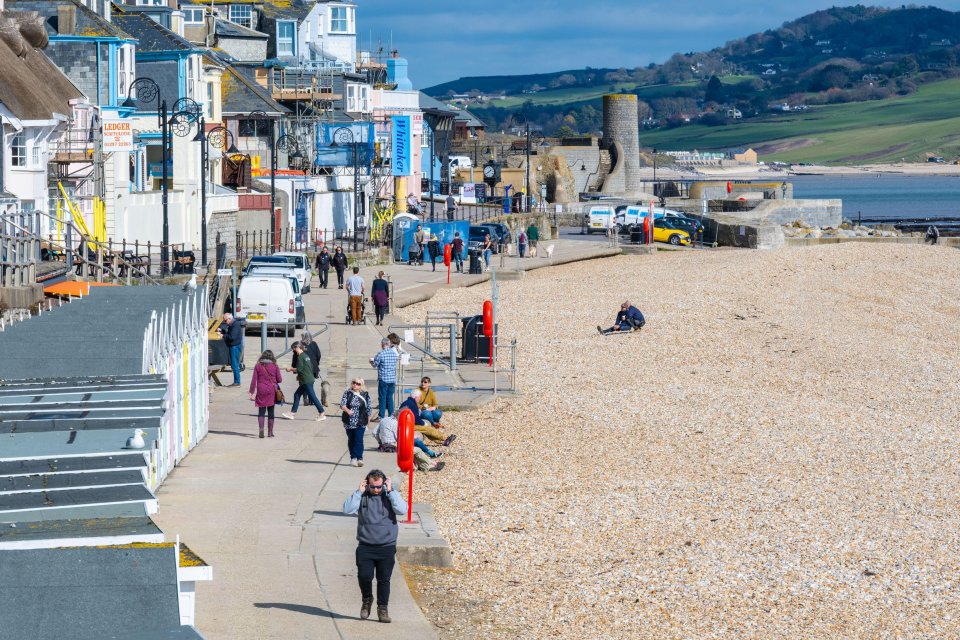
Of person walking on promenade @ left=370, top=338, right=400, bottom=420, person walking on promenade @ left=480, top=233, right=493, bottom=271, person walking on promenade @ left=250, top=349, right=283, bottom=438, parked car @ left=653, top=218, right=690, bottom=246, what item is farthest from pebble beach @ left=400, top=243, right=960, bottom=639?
parked car @ left=653, top=218, right=690, bottom=246

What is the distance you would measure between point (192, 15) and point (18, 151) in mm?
36004

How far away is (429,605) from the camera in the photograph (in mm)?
13859

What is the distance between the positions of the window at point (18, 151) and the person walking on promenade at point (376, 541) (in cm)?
2187

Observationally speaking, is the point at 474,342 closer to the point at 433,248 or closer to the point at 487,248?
the point at 433,248

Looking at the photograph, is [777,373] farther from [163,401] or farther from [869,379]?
[163,401]

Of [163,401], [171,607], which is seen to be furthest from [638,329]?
[171,607]

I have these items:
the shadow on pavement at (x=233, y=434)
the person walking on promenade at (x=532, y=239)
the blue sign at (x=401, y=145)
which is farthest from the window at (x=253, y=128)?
the shadow on pavement at (x=233, y=434)

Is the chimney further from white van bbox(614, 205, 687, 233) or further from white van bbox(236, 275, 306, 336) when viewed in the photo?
white van bbox(614, 205, 687, 233)

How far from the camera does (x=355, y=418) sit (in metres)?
18.5

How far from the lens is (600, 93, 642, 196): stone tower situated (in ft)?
360

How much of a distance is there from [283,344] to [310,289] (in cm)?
1110

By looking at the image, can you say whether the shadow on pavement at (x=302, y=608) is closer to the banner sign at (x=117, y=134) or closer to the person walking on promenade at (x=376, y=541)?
the person walking on promenade at (x=376, y=541)

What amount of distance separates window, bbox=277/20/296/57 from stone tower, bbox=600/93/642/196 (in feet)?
134

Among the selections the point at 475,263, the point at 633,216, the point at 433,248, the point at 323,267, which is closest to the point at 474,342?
the point at 323,267
